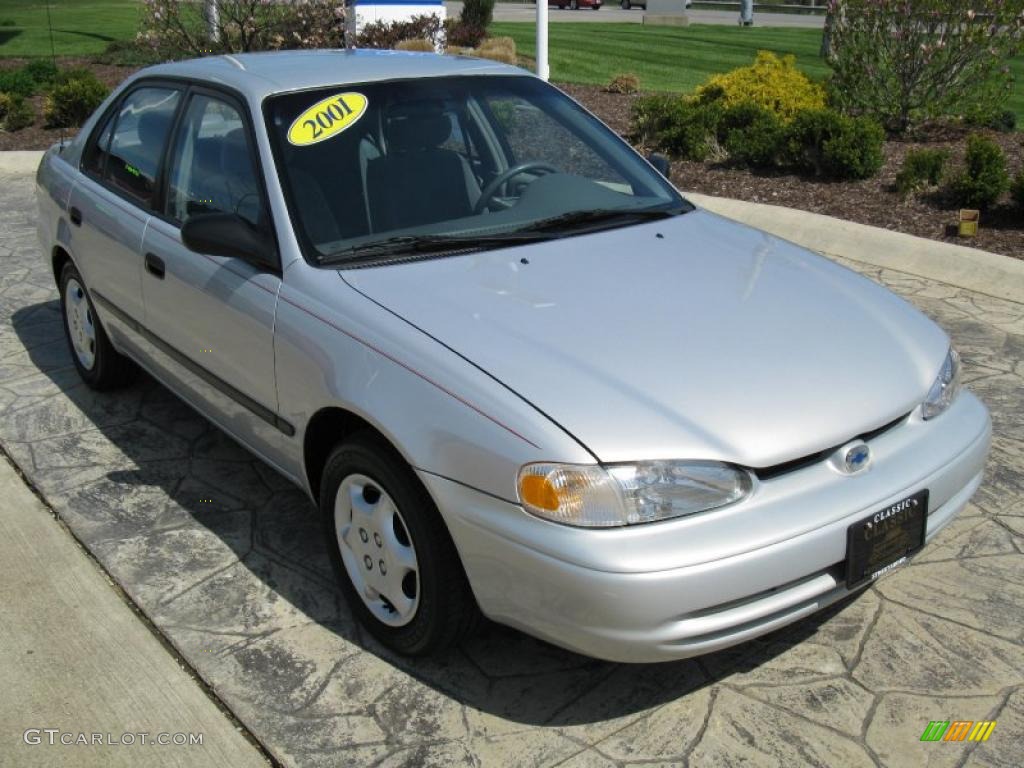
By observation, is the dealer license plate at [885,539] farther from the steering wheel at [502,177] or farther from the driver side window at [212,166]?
the driver side window at [212,166]

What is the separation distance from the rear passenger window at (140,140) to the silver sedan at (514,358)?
0.9 inches

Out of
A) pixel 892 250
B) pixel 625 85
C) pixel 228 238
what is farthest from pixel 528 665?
pixel 625 85

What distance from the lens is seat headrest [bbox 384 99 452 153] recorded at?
409 cm

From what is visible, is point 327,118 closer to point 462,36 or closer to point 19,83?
point 19,83

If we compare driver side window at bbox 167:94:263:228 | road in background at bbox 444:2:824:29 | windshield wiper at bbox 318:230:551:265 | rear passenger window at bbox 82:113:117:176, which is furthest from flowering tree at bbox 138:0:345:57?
road in background at bbox 444:2:824:29

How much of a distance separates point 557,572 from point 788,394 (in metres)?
0.82

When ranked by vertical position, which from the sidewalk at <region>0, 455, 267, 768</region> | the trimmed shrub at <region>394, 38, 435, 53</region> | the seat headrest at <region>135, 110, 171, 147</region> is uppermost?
the seat headrest at <region>135, 110, 171, 147</region>

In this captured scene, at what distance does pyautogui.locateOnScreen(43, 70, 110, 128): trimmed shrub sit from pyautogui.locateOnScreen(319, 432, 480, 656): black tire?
10865mm

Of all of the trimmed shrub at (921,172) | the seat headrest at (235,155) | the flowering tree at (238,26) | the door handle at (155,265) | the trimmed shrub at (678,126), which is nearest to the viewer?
the seat headrest at (235,155)

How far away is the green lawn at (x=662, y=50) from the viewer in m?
18.3

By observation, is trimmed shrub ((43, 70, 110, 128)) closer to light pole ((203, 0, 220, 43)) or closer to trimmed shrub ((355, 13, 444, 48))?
light pole ((203, 0, 220, 43))

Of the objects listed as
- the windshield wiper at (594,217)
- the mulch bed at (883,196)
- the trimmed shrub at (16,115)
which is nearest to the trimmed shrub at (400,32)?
the trimmed shrub at (16,115)

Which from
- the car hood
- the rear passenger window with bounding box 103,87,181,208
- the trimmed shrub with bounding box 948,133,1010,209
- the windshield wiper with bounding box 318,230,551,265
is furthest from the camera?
the trimmed shrub with bounding box 948,133,1010,209

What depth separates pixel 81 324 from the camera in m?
5.55
